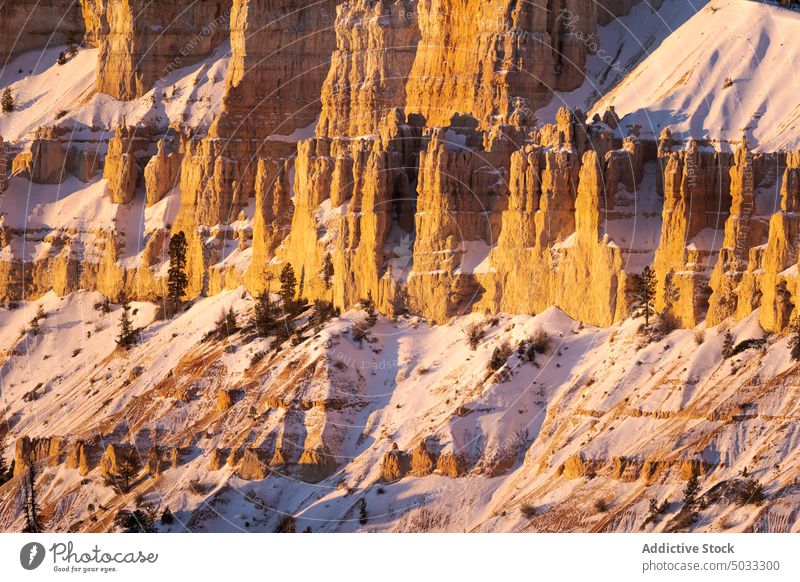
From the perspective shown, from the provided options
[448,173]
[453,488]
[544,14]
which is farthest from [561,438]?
[544,14]

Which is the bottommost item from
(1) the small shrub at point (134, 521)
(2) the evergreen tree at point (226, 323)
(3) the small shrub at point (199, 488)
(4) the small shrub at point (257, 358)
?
(1) the small shrub at point (134, 521)

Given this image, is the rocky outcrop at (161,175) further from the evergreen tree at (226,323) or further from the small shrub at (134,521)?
the small shrub at (134,521)

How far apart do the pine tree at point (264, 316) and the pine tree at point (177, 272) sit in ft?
41.7

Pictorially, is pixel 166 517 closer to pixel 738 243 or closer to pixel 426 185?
pixel 426 185

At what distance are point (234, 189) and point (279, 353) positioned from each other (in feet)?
85.7

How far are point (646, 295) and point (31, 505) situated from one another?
31559 mm

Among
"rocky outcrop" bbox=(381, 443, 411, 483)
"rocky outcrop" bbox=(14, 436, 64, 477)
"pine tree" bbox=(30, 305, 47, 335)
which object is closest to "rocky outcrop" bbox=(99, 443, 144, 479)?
"rocky outcrop" bbox=(14, 436, 64, 477)

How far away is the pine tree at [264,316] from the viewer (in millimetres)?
159312

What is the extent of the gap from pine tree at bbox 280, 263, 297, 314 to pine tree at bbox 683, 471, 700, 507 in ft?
129

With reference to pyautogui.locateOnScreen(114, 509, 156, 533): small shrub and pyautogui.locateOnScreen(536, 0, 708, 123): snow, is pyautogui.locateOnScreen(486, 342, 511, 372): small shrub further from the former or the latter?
pyautogui.locateOnScreen(536, 0, 708, 123): snow

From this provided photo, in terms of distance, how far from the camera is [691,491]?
4943 inches

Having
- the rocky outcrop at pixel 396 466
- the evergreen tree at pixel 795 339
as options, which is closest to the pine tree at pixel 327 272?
the rocky outcrop at pixel 396 466

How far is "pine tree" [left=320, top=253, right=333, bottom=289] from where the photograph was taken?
160m

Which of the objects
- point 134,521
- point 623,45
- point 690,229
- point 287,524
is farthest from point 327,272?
point 623,45
